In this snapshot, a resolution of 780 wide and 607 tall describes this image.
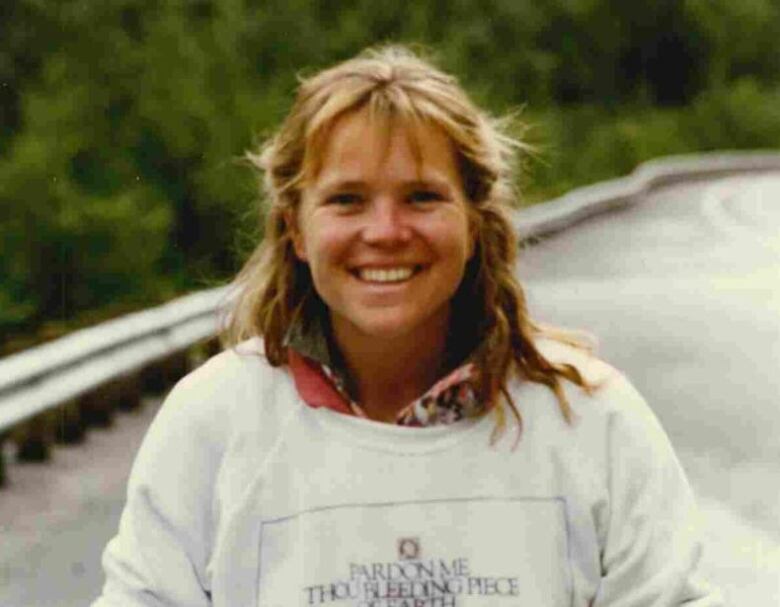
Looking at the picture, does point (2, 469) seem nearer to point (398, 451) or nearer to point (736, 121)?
point (398, 451)

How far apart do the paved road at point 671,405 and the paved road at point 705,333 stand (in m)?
0.01

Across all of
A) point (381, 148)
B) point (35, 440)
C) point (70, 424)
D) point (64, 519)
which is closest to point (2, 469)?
point (35, 440)

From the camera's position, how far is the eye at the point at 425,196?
3.07 m

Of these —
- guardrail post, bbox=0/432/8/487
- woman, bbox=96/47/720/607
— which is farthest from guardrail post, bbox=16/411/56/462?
woman, bbox=96/47/720/607

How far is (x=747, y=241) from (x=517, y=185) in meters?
23.0

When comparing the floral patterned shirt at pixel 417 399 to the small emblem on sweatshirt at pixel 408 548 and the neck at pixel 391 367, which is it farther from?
the small emblem on sweatshirt at pixel 408 548

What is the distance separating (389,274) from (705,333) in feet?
41.7

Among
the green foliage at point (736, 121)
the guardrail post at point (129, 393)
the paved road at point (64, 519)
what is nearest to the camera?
the paved road at point (64, 519)

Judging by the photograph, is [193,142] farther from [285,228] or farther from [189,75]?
[285,228]

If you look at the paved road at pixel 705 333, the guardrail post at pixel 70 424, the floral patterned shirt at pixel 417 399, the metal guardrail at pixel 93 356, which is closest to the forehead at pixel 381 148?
the floral patterned shirt at pixel 417 399

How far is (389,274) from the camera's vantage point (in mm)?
3090

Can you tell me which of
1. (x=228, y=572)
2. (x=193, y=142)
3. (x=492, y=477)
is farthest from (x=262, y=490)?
(x=193, y=142)

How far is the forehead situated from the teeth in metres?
0.13

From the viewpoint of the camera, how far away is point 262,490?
9.74 feet
